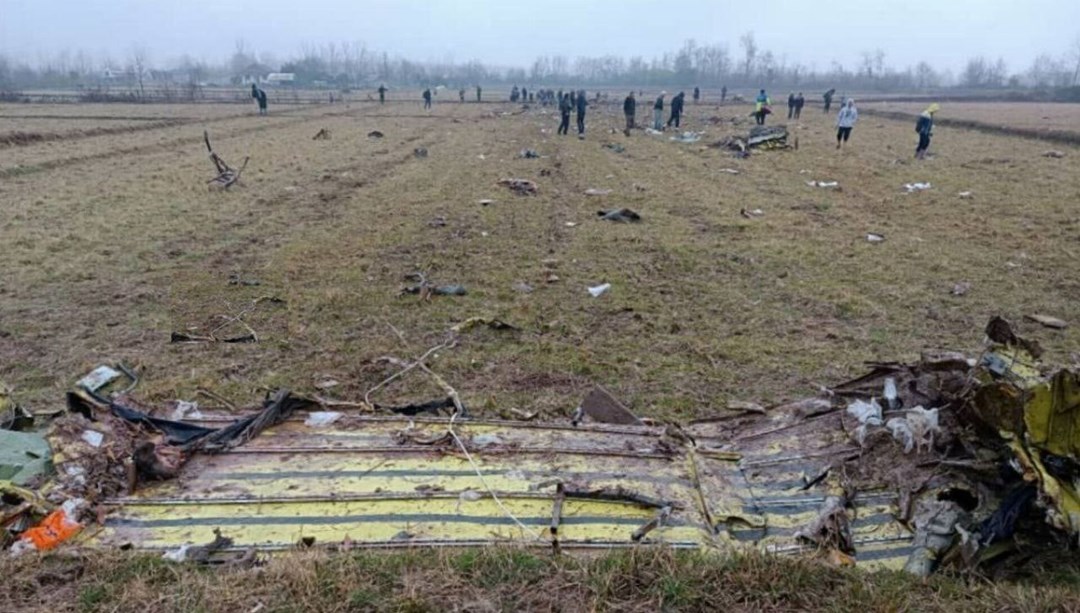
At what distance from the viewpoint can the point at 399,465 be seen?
370 centimetres

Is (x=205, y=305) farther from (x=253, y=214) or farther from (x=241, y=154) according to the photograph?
(x=241, y=154)

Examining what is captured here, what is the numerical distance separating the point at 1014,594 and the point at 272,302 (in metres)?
6.59

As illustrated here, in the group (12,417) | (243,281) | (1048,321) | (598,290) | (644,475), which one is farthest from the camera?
(243,281)

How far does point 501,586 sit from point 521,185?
11.3 meters

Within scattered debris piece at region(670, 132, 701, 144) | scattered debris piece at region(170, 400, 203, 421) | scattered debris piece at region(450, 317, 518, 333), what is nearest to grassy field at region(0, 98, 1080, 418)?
scattered debris piece at region(450, 317, 518, 333)

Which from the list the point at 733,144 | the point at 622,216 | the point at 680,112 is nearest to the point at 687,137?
the point at 733,144

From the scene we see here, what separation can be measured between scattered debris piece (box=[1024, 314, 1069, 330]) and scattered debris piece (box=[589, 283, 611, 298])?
4218 mm

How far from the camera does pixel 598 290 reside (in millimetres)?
7406

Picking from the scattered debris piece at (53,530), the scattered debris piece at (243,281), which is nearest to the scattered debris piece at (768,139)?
the scattered debris piece at (243,281)

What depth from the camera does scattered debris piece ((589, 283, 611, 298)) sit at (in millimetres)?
7324

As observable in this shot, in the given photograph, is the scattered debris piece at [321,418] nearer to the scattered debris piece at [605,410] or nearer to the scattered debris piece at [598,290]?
the scattered debris piece at [605,410]

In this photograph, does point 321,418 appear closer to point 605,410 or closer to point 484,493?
point 484,493

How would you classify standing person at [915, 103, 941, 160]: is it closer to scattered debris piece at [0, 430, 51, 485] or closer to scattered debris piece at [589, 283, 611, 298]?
scattered debris piece at [589, 283, 611, 298]

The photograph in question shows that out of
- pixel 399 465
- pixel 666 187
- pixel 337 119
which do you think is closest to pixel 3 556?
pixel 399 465
